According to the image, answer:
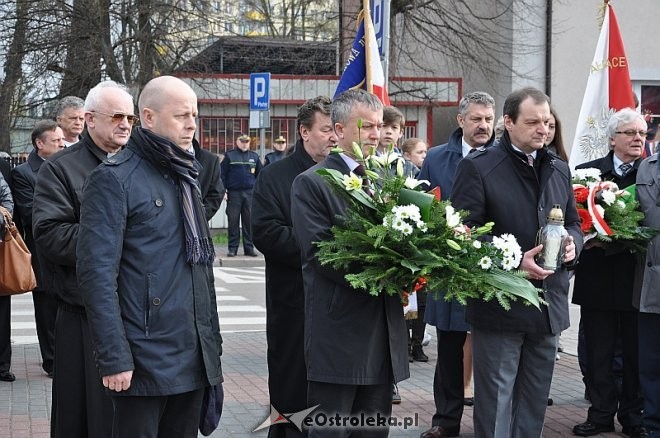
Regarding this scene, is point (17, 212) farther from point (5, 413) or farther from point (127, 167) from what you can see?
point (127, 167)

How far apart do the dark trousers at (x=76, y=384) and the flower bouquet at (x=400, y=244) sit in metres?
1.41

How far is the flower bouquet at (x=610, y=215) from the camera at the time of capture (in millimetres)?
6039

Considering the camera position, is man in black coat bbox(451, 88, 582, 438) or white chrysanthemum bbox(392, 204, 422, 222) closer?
white chrysanthemum bbox(392, 204, 422, 222)

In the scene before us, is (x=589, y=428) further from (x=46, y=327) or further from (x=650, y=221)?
(x=46, y=327)

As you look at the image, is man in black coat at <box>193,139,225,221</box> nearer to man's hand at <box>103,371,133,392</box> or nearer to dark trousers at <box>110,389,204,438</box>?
dark trousers at <box>110,389,204,438</box>

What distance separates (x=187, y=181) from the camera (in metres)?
4.21

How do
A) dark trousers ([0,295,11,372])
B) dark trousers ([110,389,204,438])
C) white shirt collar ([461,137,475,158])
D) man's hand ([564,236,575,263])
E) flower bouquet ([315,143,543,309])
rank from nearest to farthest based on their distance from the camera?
dark trousers ([110,389,204,438])
flower bouquet ([315,143,543,309])
man's hand ([564,236,575,263])
white shirt collar ([461,137,475,158])
dark trousers ([0,295,11,372])

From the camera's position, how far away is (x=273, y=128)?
24828mm

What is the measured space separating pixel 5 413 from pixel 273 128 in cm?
1817

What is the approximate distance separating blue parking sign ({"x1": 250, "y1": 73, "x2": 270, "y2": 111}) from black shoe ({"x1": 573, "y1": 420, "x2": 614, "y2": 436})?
43.1ft

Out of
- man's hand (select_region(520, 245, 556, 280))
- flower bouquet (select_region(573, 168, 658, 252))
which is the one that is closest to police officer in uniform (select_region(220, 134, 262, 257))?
flower bouquet (select_region(573, 168, 658, 252))

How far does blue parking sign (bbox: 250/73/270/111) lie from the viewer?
1873 cm

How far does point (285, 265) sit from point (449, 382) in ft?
5.47

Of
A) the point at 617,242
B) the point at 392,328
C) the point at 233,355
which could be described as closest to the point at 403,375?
the point at 392,328
